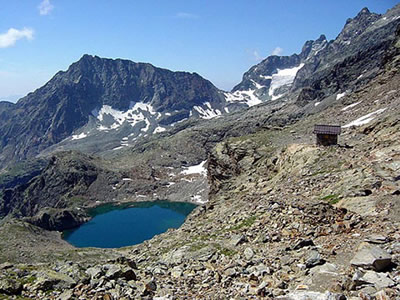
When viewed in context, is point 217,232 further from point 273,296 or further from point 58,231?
point 58,231

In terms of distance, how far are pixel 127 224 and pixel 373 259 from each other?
516 feet

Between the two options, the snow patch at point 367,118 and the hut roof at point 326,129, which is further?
the snow patch at point 367,118

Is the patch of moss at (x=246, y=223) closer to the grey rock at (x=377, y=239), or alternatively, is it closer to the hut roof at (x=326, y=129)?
the grey rock at (x=377, y=239)

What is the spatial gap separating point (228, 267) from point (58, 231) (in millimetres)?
154847

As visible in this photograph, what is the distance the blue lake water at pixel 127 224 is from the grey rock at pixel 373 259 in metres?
128

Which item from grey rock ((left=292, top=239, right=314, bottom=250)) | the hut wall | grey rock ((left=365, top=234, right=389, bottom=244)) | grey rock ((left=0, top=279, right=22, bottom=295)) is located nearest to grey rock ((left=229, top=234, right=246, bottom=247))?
grey rock ((left=292, top=239, right=314, bottom=250))

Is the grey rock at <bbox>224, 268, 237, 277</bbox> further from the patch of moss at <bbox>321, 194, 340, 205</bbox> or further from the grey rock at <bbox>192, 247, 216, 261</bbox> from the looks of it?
the patch of moss at <bbox>321, 194, 340, 205</bbox>

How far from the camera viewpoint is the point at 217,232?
1193 inches

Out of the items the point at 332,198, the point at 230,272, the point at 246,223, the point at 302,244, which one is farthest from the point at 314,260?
the point at 332,198

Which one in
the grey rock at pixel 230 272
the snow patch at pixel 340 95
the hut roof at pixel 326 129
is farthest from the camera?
the snow patch at pixel 340 95

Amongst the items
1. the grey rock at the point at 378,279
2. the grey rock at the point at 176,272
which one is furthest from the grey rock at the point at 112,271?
the grey rock at the point at 378,279

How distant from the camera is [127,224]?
164 meters

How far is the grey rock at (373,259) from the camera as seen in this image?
14.2m

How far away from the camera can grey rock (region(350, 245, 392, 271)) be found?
14.2 metres
